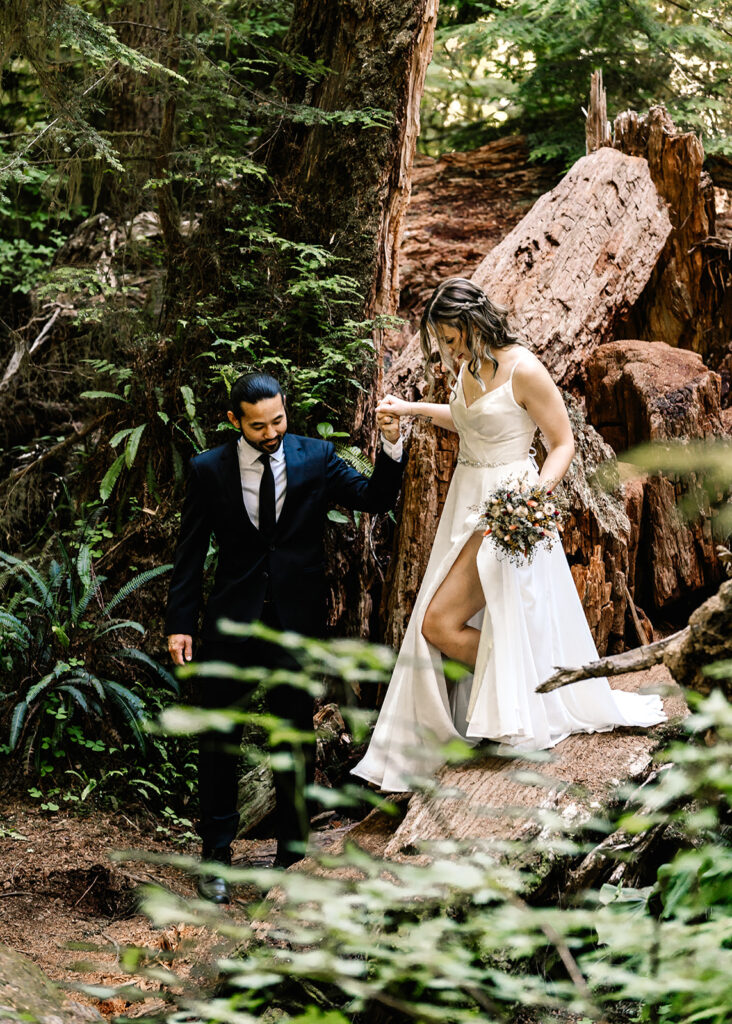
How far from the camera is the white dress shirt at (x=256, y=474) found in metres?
4.96

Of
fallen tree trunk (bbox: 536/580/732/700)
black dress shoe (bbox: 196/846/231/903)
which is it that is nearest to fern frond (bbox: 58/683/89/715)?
black dress shoe (bbox: 196/846/231/903)

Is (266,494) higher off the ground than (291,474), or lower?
lower

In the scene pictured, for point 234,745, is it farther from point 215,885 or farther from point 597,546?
point 597,546

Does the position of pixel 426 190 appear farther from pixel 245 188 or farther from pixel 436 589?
pixel 436 589

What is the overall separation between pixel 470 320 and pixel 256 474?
1.41m

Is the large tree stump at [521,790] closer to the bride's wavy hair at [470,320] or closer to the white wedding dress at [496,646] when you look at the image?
the white wedding dress at [496,646]

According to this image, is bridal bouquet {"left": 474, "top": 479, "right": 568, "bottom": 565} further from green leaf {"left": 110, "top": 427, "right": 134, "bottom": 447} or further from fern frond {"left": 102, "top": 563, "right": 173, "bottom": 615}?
green leaf {"left": 110, "top": 427, "right": 134, "bottom": 447}

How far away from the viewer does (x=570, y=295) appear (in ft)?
22.6

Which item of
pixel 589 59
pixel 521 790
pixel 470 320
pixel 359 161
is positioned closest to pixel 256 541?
pixel 470 320

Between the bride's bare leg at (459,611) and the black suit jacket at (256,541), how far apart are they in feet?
1.86

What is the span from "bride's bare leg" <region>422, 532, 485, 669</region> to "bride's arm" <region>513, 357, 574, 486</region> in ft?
1.84

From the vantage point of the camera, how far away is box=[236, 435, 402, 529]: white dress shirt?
496 cm

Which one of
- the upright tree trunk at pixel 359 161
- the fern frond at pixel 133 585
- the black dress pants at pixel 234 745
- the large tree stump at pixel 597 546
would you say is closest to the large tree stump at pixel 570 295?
the large tree stump at pixel 597 546

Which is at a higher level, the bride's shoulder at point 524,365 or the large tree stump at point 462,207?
the large tree stump at point 462,207
